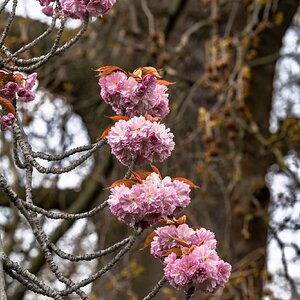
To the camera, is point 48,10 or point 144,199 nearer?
point 144,199

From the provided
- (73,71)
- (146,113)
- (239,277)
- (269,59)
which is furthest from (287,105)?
(146,113)

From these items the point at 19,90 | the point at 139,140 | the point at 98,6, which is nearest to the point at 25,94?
the point at 19,90

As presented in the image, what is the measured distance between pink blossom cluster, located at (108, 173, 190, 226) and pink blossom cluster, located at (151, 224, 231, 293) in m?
0.06

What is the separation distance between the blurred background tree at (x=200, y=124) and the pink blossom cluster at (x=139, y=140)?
6.76 ft

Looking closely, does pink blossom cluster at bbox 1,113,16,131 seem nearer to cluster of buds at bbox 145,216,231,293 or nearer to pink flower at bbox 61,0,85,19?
pink flower at bbox 61,0,85,19

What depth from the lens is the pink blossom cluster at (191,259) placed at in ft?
4.95

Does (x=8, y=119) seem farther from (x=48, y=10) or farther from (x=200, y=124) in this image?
(x=200, y=124)

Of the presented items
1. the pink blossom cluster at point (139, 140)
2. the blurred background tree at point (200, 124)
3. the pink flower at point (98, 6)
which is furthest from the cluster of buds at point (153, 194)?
the blurred background tree at point (200, 124)

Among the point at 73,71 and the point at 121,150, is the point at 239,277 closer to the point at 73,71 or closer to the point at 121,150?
the point at 73,71

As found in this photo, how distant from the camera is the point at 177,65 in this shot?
4281 millimetres

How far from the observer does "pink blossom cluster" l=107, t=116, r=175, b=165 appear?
A: 1.53 meters

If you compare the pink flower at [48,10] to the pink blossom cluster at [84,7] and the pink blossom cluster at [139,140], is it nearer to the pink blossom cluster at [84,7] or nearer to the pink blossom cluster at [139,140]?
the pink blossom cluster at [84,7]

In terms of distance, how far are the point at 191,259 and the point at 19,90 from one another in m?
0.56

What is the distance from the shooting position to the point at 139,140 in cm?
153
